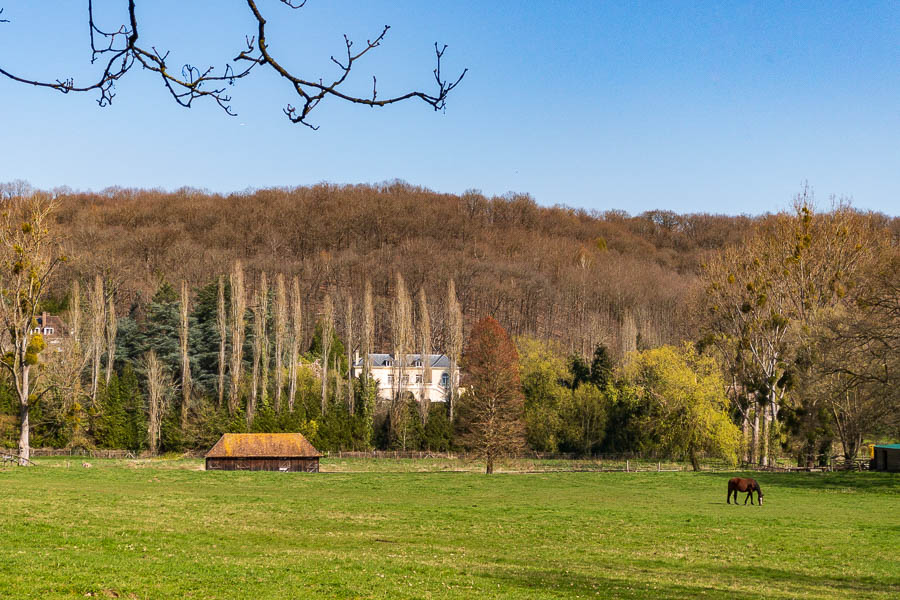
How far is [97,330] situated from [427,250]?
7399 cm

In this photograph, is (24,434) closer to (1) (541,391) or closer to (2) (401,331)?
(2) (401,331)

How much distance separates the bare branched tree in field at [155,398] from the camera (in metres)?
64.8

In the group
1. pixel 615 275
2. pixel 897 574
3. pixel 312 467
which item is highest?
pixel 615 275

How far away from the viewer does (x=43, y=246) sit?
38.6 m

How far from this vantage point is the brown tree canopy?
49.0 m

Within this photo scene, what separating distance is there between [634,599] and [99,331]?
214ft

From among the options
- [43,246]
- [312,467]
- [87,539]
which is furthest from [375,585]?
[312,467]

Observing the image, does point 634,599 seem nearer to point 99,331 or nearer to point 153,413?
point 153,413

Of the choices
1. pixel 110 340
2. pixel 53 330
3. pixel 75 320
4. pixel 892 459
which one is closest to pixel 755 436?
pixel 892 459

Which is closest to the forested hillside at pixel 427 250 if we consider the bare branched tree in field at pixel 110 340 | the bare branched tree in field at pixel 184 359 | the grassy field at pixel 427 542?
the bare branched tree in field at pixel 110 340

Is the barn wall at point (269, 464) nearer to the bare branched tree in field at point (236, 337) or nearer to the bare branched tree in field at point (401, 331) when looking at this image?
the bare branched tree in field at point (236, 337)

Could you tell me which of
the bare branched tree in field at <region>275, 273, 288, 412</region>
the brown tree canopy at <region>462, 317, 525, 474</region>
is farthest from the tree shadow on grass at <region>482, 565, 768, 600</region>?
the bare branched tree in field at <region>275, 273, 288, 412</region>

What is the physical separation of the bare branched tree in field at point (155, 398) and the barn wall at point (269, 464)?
16.0 meters

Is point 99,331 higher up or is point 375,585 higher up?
point 99,331
